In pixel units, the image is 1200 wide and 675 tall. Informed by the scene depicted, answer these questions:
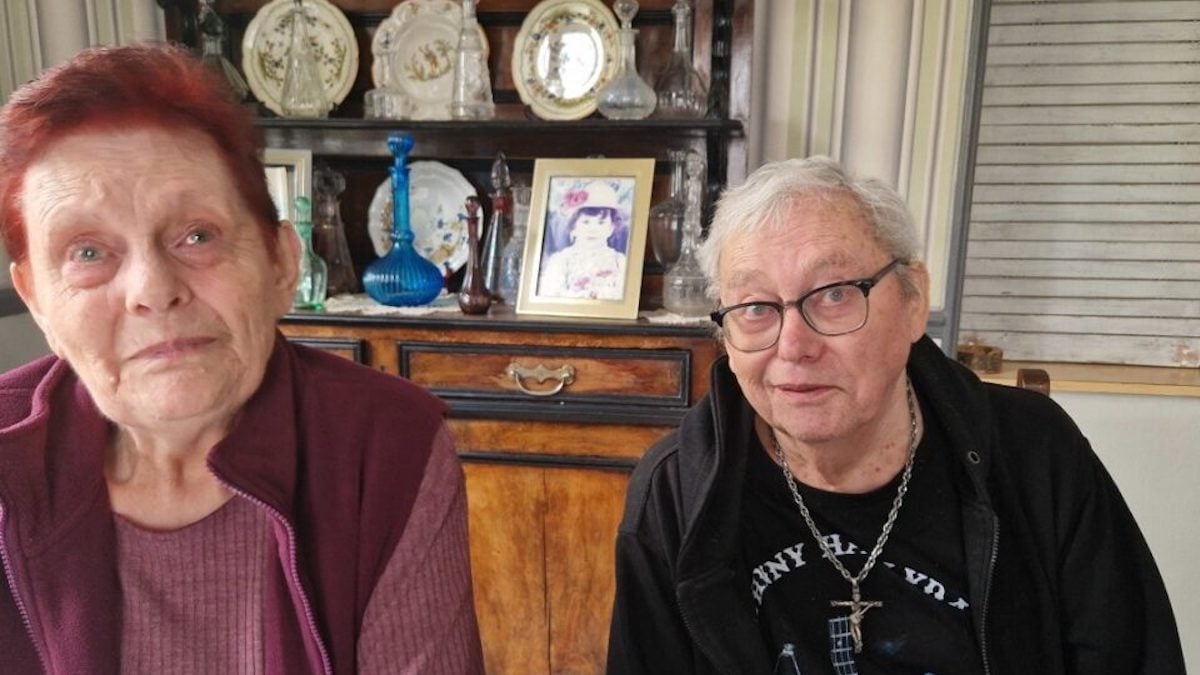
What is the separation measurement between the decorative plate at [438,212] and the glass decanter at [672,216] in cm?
51

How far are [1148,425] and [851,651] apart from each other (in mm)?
1427

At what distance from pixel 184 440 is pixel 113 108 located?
366 mm

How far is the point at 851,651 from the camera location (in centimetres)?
111

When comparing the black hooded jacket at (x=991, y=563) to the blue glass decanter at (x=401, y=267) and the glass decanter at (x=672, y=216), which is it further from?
the blue glass decanter at (x=401, y=267)

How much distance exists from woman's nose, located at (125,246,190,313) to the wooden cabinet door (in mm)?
1154

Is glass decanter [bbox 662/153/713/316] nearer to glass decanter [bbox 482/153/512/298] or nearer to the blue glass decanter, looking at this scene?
glass decanter [bbox 482/153/512/298]

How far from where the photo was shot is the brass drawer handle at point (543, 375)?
183 cm

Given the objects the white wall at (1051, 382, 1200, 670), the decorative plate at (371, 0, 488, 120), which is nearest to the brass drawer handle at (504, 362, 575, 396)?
the decorative plate at (371, 0, 488, 120)

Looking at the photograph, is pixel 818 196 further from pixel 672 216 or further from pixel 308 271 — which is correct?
pixel 308 271

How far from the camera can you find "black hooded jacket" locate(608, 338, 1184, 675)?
1082 millimetres

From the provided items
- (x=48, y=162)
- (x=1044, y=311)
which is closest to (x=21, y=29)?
(x=48, y=162)

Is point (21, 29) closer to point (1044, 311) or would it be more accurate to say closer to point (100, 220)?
point (100, 220)

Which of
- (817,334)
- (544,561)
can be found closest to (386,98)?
(544,561)

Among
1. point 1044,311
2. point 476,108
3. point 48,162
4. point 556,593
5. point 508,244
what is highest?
point 476,108
